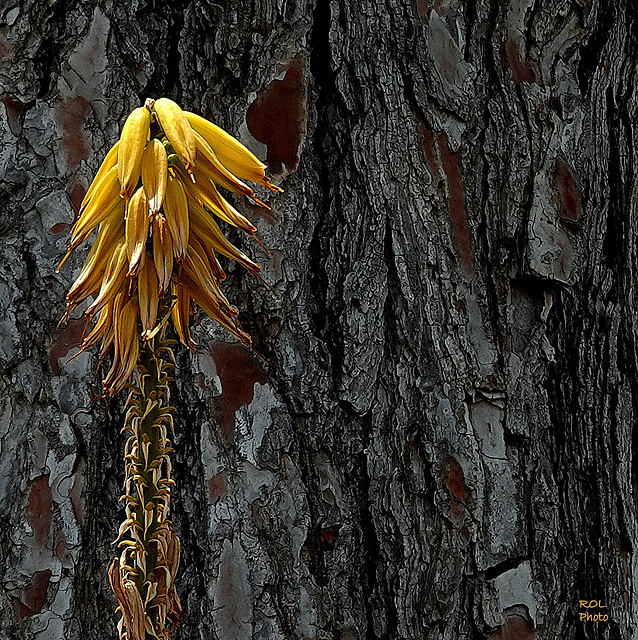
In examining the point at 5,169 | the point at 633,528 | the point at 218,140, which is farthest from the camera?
the point at 633,528

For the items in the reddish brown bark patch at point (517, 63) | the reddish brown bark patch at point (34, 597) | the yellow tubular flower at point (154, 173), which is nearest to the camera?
the yellow tubular flower at point (154, 173)

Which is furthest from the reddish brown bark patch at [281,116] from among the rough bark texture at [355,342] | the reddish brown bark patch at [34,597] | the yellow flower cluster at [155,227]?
the reddish brown bark patch at [34,597]

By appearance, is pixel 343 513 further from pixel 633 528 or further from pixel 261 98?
pixel 261 98

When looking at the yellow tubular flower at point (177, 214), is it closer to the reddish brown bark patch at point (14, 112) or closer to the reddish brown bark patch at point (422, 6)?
the reddish brown bark patch at point (14, 112)

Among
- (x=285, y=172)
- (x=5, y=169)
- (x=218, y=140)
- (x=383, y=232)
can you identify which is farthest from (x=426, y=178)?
(x=5, y=169)

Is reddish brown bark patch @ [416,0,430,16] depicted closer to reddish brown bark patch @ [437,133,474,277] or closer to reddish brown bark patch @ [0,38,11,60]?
reddish brown bark patch @ [437,133,474,277]

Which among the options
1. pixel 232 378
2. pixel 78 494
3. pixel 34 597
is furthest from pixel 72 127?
pixel 34 597

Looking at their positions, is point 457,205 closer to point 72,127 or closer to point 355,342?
point 355,342
